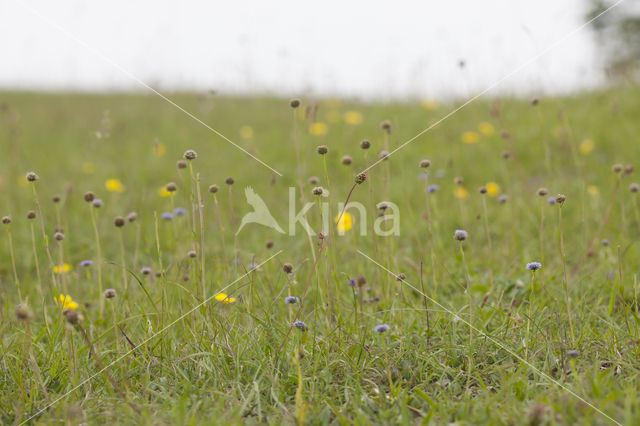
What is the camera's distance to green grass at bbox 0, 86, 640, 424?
137 cm

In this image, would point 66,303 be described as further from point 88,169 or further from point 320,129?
point 320,129

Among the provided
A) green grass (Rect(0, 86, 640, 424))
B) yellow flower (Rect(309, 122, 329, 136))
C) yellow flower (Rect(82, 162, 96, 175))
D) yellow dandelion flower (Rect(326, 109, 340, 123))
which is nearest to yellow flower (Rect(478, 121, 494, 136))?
green grass (Rect(0, 86, 640, 424))

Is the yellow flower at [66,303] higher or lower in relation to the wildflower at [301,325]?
higher

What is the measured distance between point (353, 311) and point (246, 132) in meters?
3.77

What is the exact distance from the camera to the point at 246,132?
5324 mm

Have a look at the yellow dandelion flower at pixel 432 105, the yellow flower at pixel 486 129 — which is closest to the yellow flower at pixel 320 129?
the yellow dandelion flower at pixel 432 105

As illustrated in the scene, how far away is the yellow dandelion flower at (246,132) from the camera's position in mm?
5148

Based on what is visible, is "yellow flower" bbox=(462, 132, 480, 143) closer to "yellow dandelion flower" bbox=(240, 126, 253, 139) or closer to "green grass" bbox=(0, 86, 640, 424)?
"green grass" bbox=(0, 86, 640, 424)

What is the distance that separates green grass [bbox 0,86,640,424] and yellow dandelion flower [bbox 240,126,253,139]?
3.12ft

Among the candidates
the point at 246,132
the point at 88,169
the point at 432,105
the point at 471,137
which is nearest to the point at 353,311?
the point at 471,137

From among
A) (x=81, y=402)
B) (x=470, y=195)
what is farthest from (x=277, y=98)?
(x=81, y=402)

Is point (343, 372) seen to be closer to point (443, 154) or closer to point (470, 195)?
point (470, 195)

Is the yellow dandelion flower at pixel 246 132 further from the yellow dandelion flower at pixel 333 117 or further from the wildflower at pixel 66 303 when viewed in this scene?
the wildflower at pixel 66 303

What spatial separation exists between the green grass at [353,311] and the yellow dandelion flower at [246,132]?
0.95 metres
